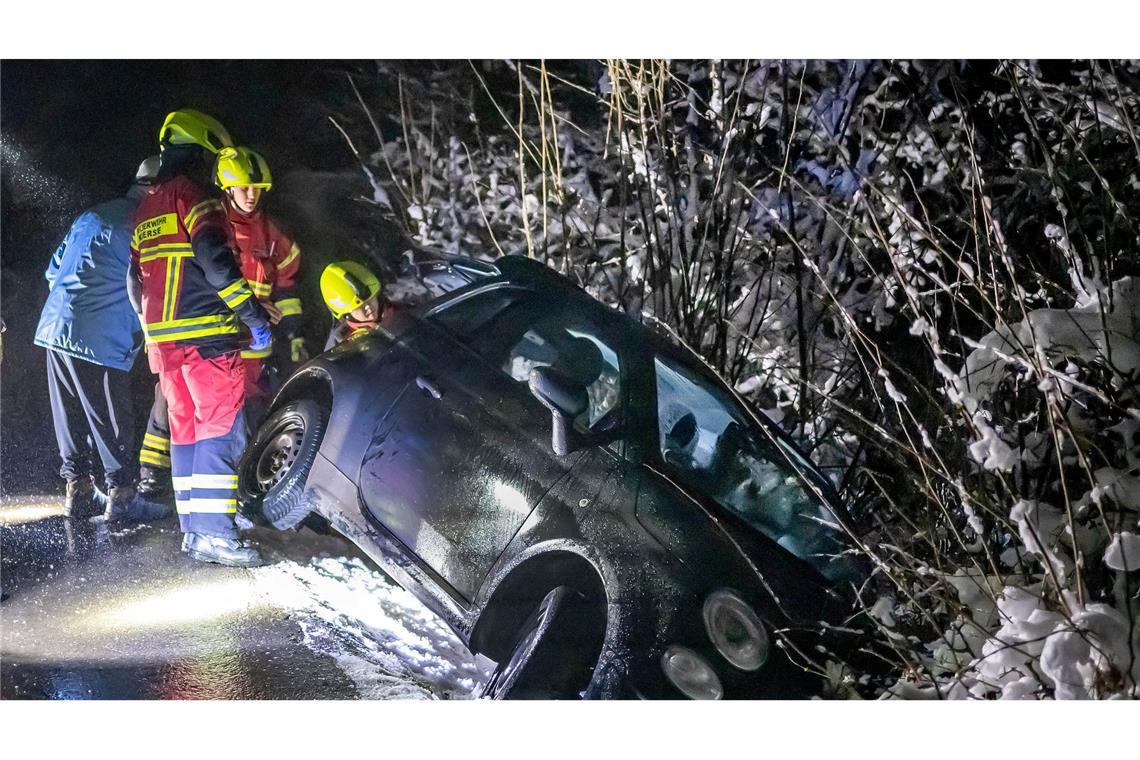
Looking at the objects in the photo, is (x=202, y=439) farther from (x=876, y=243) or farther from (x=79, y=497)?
(x=876, y=243)

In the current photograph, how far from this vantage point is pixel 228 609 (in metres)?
2.65

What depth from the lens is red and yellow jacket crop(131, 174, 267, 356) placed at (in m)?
2.65

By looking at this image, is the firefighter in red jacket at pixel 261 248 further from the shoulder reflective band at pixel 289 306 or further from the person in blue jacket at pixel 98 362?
the person in blue jacket at pixel 98 362

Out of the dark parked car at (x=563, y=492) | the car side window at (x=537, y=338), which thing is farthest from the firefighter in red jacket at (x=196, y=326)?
the car side window at (x=537, y=338)

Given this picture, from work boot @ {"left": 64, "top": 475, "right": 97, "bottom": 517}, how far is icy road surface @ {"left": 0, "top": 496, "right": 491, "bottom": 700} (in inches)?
1.1

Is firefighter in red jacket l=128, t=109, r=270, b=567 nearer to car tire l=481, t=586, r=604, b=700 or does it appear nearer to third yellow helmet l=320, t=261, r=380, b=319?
third yellow helmet l=320, t=261, r=380, b=319

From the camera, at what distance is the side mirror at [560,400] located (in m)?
2.55

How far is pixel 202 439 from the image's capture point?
2.67 m

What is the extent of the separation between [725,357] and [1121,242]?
1047mm

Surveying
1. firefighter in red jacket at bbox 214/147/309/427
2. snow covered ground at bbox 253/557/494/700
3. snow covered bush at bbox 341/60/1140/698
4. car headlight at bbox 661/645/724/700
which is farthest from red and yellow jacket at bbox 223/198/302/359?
car headlight at bbox 661/645/724/700
